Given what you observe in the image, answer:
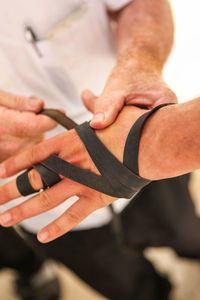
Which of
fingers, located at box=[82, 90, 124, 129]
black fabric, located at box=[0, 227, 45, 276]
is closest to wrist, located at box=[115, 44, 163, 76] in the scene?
fingers, located at box=[82, 90, 124, 129]

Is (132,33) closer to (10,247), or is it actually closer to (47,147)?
(47,147)

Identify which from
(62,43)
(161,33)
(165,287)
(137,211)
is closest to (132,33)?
(161,33)

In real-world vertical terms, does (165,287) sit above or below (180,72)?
below

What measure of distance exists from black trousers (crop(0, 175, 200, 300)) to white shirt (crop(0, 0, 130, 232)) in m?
0.09

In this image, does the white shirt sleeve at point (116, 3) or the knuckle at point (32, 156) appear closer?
the knuckle at point (32, 156)

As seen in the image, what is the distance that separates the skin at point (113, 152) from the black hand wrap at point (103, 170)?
1 cm

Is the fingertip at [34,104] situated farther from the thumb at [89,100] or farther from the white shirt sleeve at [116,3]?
the white shirt sleeve at [116,3]

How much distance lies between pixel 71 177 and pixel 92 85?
367 mm

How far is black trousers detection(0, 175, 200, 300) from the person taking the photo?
90cm

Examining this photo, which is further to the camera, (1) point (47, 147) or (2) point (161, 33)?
(2) point (161, 33)

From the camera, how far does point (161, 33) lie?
784 mm

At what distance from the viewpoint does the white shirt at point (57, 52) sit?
2.21ft

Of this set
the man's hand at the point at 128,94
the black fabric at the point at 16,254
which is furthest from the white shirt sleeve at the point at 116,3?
the black fabric at the point at 16,254

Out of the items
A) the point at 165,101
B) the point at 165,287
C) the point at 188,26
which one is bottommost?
the point at 165,287
